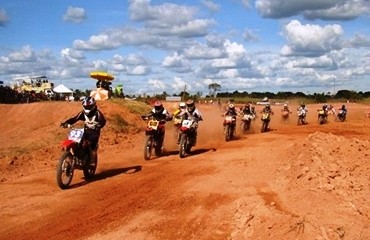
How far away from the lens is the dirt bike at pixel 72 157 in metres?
11.6

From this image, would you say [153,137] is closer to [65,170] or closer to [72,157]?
[72,157]

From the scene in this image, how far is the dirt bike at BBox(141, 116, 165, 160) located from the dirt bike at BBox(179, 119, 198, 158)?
0.76 metres

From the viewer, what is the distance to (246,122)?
89.1 ft

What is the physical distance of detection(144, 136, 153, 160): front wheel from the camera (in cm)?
1664

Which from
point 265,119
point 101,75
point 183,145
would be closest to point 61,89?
point 101,75

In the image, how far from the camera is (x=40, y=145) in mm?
19484

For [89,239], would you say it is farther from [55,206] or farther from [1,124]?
[1,124]

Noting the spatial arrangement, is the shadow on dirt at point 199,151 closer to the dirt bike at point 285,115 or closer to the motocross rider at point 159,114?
the motocross rider at point 159,114

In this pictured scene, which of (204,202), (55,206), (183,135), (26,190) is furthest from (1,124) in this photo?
(204,202)

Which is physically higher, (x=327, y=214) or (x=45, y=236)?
(x=327, y=214)

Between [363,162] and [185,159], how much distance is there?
19.5 feet

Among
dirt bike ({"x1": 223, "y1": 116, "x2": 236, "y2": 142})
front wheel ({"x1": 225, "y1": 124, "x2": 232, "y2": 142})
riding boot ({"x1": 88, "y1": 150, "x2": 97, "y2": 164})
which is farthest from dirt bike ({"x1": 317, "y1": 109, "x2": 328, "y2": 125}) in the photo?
riding boot ({"x1": 88, "y1": 150, "x2": 97, "y2": 164})

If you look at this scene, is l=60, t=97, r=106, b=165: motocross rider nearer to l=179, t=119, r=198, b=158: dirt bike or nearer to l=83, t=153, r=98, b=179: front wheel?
l=83, t=153, r=98, b=179: front wheel

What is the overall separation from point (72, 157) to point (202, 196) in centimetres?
364
